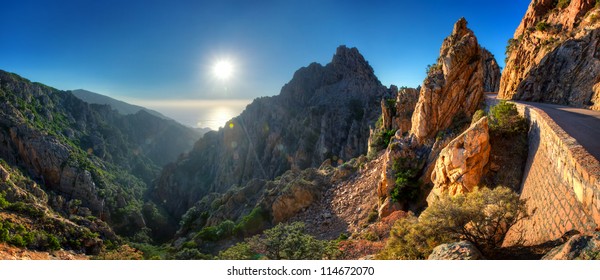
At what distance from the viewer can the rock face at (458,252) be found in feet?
21.4

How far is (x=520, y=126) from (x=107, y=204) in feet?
229

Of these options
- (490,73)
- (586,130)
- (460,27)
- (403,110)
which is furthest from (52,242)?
(490,73)

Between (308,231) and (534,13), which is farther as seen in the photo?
(534,13)

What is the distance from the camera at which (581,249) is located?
205 inches

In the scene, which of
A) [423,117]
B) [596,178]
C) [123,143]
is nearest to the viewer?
[596,178]

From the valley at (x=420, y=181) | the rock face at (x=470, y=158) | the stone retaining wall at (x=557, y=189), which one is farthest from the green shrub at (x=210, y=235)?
the stone retaining wall at (x=557, y=189)

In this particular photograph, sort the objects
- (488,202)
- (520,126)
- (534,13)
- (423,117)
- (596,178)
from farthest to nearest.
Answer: (534,13), (423,117), (520,126), (488,202), (596,178)

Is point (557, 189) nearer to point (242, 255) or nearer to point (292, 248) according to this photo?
point (292, 248)

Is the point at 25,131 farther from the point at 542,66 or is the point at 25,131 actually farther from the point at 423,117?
the point at 542,66

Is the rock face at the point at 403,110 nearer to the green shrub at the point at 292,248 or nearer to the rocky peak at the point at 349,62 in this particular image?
the green shrub at the point at 292,248

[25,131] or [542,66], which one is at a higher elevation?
[542,66]

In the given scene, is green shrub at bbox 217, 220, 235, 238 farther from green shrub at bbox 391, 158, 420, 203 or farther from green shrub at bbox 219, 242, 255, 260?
green shrub at bbox 391, 158, 420, 203
